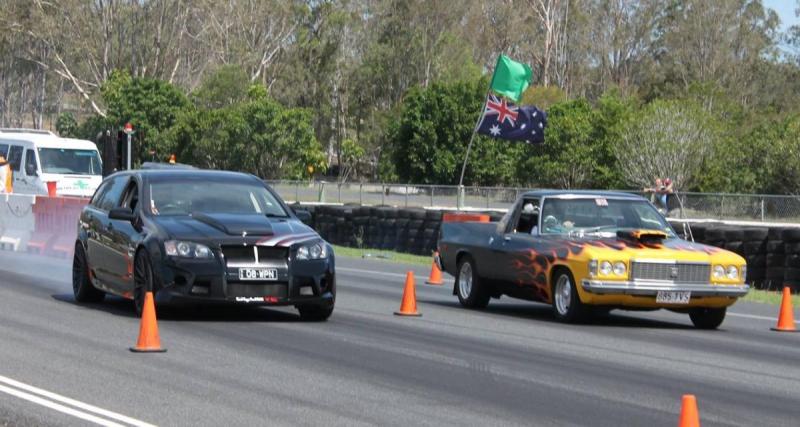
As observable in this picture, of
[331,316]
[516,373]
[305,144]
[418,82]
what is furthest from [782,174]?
[516,373]

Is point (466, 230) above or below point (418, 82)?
below

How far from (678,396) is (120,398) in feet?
12.6

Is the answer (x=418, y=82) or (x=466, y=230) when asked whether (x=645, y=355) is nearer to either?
(x=466, y=230)

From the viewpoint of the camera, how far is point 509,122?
167ft

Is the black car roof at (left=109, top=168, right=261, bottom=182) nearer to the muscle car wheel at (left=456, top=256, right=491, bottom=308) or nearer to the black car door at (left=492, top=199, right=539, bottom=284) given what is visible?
the black car door at (left=492, top=199, right=539, bottom=284)

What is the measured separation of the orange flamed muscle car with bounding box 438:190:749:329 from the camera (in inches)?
566

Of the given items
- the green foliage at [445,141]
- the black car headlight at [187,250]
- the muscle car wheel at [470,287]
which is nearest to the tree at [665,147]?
the green foliage at [445,141]

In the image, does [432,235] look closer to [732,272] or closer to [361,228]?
[361,228]

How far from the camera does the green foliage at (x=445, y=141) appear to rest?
240 feet

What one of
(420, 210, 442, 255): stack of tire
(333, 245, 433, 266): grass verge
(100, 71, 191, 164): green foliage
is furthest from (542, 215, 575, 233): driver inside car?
(100, 71, 191, 164): green foliage

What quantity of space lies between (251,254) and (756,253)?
425 inches

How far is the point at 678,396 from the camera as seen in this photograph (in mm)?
9742

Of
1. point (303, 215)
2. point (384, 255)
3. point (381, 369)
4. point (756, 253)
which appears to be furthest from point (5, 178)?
point (381, 369)

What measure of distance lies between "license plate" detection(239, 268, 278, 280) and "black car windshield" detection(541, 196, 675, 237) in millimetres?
3708
